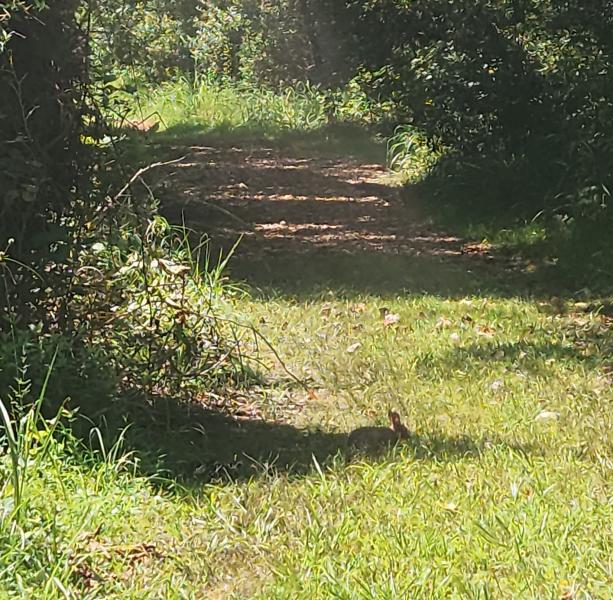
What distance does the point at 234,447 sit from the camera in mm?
4508

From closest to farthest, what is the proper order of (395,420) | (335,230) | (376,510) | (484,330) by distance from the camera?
(376,510) → (395,420) → (484,330) → (335,230)

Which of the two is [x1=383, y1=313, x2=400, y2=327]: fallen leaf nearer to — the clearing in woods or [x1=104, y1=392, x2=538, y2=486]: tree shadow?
the clearing in woods

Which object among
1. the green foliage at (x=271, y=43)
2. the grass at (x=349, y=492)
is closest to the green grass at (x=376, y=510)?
the grass at (x=349, y=492)

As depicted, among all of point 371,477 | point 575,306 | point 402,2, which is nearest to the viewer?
point 371,477

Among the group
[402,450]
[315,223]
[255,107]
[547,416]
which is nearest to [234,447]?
[402,450]

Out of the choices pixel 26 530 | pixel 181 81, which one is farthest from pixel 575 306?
pixel 181 81

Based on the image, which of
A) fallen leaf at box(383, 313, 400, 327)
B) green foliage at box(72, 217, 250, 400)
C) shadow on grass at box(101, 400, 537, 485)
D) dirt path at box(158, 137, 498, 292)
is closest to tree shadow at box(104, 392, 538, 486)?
shadow on grass at box(101, 400, 537, 485)

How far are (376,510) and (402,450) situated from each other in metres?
0.61

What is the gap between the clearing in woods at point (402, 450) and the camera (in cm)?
322

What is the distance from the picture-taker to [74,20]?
4.88 meters

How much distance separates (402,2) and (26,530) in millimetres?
9229

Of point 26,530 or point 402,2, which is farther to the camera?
point 402,2

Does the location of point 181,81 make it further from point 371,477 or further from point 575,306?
point 371,477

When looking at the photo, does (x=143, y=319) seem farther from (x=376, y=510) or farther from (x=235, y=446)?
(x=376, y=510)
